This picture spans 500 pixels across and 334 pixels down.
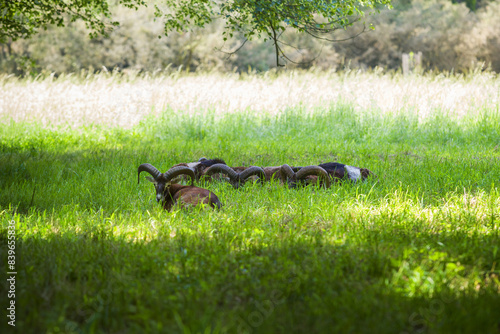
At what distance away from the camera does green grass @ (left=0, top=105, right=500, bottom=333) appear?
89.8 inches

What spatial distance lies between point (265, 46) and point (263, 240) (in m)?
33.4

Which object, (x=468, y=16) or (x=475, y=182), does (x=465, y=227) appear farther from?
(x=468, y=16)

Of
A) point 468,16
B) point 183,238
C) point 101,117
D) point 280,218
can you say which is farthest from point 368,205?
point 468,16

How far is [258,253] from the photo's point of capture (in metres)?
3.24

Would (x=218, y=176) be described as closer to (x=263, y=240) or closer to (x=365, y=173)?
(x=365, y=173)

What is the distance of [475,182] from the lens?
532 cm

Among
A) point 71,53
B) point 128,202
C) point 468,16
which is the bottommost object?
point 128,202

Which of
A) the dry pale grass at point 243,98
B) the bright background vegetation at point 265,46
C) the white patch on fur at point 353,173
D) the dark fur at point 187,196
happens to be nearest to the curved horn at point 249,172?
the dark fur at point 187,196

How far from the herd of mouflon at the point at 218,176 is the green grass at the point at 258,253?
0.56ft

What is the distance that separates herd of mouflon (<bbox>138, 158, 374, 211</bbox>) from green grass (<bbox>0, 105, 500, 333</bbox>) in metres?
0.17

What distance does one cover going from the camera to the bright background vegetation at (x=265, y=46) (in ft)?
99.4

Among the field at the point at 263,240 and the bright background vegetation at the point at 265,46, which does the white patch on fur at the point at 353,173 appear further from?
the bright background vegetation at the point at 265,46

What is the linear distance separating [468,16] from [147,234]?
34.8 meters

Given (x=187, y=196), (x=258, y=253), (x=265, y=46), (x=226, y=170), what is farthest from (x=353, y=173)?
(x=265, y=46)
